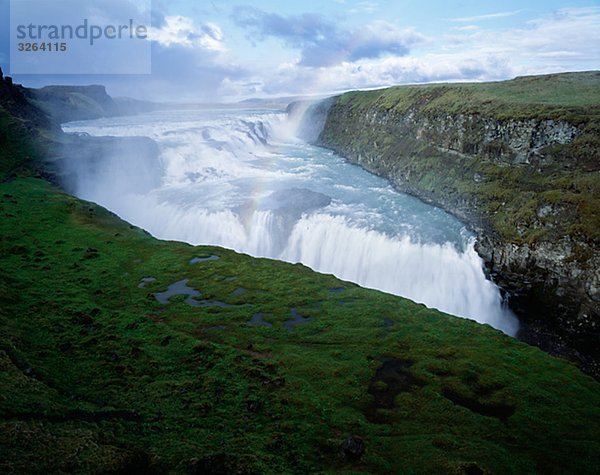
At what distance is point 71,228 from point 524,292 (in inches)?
2084

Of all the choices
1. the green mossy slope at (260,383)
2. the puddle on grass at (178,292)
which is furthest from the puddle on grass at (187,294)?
the green mossy slope at (260,383)

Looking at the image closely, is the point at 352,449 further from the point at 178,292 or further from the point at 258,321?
the point at 178,292

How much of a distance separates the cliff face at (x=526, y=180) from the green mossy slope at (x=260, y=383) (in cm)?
1625

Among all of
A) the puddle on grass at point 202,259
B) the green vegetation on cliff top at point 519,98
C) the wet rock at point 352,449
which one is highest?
the green vegetation on cliff top at point 519,98

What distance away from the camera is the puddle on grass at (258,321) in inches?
1215

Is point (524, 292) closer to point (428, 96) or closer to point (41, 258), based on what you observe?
point (41, 258)

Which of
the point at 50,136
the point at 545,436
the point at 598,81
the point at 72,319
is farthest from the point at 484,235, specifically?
the point at 50,136

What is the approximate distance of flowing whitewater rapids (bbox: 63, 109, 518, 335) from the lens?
48.3 meters

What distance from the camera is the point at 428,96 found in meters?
88.2

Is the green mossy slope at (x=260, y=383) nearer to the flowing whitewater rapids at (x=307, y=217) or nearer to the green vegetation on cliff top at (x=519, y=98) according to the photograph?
the flowing whitewater rapids at (x=307, y=217)

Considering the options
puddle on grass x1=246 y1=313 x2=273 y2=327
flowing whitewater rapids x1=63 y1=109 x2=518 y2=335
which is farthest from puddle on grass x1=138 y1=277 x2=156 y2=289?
flowing whitewater rapids x1=63 y1=109 x2=518 y2=335

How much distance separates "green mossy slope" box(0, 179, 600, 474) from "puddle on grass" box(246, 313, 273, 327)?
41 centimetres

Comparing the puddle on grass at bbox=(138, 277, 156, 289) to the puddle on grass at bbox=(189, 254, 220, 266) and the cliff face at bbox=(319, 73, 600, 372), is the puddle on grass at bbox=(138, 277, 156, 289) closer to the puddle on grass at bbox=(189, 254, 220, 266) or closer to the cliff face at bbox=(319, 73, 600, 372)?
the puddle on grass at bbox=(189, 254, 220, 266)

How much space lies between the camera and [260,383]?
23062 mm
